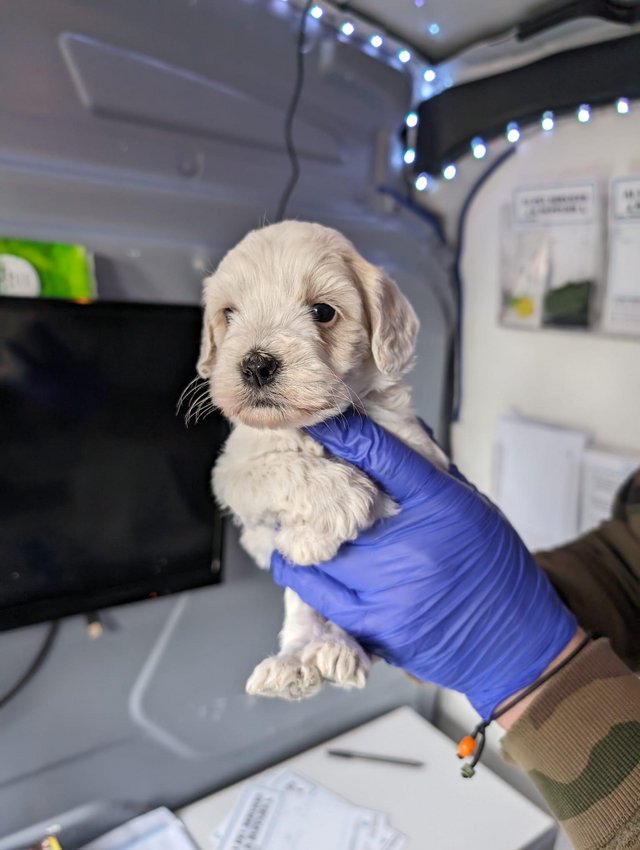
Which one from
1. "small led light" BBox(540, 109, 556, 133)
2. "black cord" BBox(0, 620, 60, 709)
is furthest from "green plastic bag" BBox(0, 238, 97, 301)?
"small led light" BBox(540, 109, 556, 133)

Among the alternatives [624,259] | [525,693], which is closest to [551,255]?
[624,259]

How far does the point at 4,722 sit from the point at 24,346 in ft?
3.18

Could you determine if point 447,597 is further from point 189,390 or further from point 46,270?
point 46,270

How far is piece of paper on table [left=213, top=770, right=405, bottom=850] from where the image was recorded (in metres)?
1.70

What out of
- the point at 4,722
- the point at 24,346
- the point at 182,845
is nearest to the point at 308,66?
the point at 24,346

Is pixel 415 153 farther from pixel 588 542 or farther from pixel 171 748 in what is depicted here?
pixel 171 748

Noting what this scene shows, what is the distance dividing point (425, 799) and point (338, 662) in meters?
1.11

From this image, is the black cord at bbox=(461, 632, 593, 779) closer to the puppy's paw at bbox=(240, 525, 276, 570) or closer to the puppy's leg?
the puppy's leg

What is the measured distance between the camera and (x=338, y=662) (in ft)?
3.60

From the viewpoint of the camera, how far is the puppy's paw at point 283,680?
102 cm

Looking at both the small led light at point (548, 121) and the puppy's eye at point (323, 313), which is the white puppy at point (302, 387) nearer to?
the puppy's eye at point (323, 313)

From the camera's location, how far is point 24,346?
1348 mm

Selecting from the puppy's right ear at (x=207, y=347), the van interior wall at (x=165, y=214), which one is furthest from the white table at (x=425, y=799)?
the puppy's right ear at (x=207, y=347)

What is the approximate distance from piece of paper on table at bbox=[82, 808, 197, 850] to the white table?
0.05 meters
